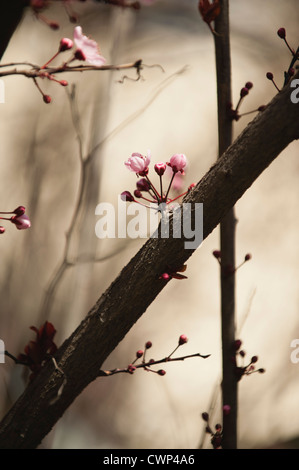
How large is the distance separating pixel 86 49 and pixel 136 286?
0.47 m

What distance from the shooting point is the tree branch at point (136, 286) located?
2.60 feet

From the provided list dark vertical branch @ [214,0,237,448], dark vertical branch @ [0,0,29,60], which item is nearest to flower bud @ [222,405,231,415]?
dark vertical branch @ [214,0,237,448]

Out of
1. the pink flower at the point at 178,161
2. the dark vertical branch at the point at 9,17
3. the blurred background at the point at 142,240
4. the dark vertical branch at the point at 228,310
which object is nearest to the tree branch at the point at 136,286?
the pink flower at the point at 178,161

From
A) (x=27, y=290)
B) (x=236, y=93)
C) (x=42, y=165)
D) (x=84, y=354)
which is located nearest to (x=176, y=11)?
(x=236, y=93)

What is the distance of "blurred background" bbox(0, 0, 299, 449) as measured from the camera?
230 cm

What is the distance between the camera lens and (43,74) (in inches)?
30.1

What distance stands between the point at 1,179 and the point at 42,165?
9.2 inches

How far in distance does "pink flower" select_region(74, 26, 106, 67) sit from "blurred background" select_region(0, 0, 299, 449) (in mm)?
1379

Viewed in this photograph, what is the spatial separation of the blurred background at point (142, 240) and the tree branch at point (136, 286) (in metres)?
1.25

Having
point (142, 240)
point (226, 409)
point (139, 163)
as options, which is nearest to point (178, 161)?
point (139, 163)

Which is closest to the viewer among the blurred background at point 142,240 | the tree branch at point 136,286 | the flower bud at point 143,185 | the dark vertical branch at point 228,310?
the tree branch at point 136,286

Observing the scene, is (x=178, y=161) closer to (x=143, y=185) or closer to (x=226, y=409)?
(x=143, y=185)

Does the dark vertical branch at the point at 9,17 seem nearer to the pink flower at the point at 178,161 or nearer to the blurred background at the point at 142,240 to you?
the pink flower at the point at 178,161

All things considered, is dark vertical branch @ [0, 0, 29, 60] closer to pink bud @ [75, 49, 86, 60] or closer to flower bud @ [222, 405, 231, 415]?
pink bud @ [75, 49, 86, 60]
